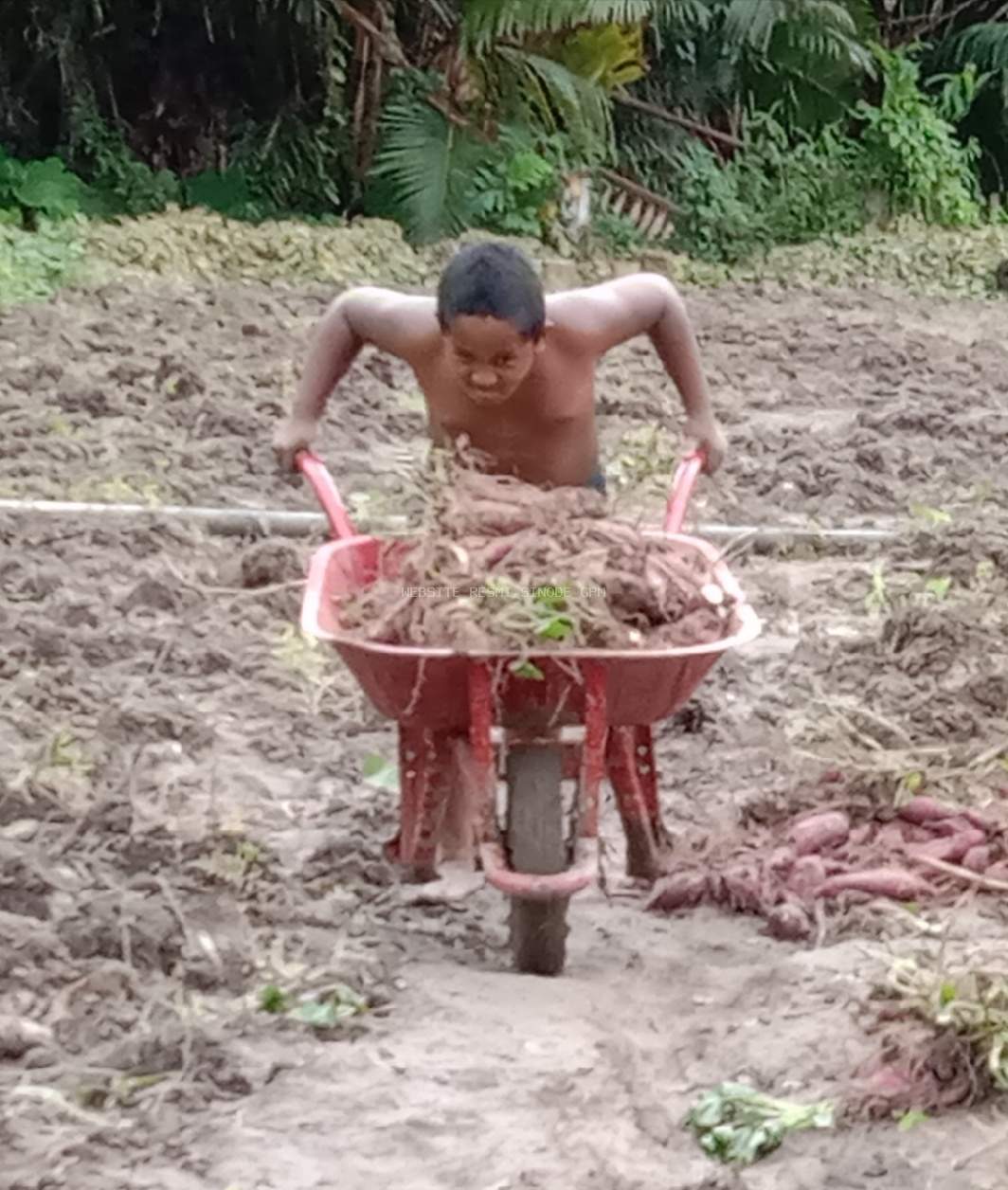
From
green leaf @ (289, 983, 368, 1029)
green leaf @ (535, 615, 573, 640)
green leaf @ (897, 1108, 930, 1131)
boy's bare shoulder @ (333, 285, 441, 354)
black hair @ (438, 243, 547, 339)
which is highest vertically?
black hair @ (438, 243, 547, 339)

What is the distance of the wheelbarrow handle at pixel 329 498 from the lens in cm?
360

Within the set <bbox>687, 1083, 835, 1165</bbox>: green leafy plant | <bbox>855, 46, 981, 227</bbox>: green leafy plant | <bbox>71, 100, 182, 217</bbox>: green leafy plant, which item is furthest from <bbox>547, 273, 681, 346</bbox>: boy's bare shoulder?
<bbox>855, 46, 981, 227</bbox>: green leafy plant

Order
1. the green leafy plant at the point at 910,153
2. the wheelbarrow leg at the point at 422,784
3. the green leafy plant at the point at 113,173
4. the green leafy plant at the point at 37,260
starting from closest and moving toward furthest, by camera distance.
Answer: the wheelbarrow leg at the point at 422,784
the green leafy plant at the point at 37,260
the green leafy plant at the point at 113,173
the green leafy plant at the point at 910,153

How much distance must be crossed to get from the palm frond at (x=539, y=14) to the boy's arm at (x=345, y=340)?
30.0 ft

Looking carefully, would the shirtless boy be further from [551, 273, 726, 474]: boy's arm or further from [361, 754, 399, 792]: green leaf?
[361, 754, 399, 792]: green leaf

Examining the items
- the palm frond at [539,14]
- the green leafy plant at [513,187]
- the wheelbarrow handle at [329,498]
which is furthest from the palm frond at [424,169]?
the wheelbarrow handle at [329,498]

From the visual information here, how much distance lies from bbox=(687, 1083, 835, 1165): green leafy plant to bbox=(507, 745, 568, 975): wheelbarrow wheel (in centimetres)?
48

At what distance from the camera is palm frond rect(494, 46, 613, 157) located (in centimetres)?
1334

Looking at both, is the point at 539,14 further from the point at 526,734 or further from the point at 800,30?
the point at 526,734

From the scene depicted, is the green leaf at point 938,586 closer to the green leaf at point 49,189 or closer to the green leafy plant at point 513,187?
the green leafy plant at point 513,187

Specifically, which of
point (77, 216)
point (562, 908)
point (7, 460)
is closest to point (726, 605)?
point (562, 908)

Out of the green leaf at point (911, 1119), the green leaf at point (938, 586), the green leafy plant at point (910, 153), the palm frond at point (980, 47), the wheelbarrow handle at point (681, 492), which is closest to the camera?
the green leaf at point (911, 1119)

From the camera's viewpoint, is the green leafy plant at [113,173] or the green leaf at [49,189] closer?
the green leaf at [49,189]

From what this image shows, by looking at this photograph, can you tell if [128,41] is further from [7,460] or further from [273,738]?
[273,738]
